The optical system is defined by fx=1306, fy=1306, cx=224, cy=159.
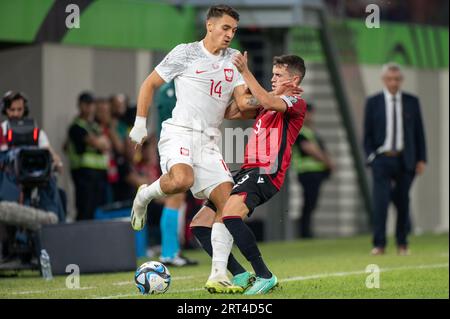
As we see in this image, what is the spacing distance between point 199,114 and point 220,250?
1107 millimetres

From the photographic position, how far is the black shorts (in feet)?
32.0

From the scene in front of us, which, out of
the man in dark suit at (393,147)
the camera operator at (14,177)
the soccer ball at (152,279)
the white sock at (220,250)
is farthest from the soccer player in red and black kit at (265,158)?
the man in dark suit at (393,147)

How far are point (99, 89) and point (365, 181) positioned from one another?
488cm

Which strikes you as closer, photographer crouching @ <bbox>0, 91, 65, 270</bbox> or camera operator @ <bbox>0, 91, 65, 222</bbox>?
photographer crouching @ <bbox>0, 91, 65, 270</bbox>

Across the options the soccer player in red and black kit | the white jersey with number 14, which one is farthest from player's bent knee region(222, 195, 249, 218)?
the white jersey with number 14

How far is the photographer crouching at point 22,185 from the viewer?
41.5 feet

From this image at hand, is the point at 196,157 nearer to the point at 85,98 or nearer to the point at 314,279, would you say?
the point at 314,279

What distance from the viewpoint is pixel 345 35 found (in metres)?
20.6

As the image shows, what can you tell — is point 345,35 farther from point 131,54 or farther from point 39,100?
point 39,100

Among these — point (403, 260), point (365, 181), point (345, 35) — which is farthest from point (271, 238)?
point (403, 260)

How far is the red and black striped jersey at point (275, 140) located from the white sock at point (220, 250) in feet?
1.74

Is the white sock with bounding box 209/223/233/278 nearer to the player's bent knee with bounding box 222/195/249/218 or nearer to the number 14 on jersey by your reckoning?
the player's bent knee with bounding box 222/195/249/218

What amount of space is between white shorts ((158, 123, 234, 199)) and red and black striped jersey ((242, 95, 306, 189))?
25 cm

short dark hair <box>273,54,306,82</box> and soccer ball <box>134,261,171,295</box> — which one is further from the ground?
short dark hair <box>273,54,306,82</box>
